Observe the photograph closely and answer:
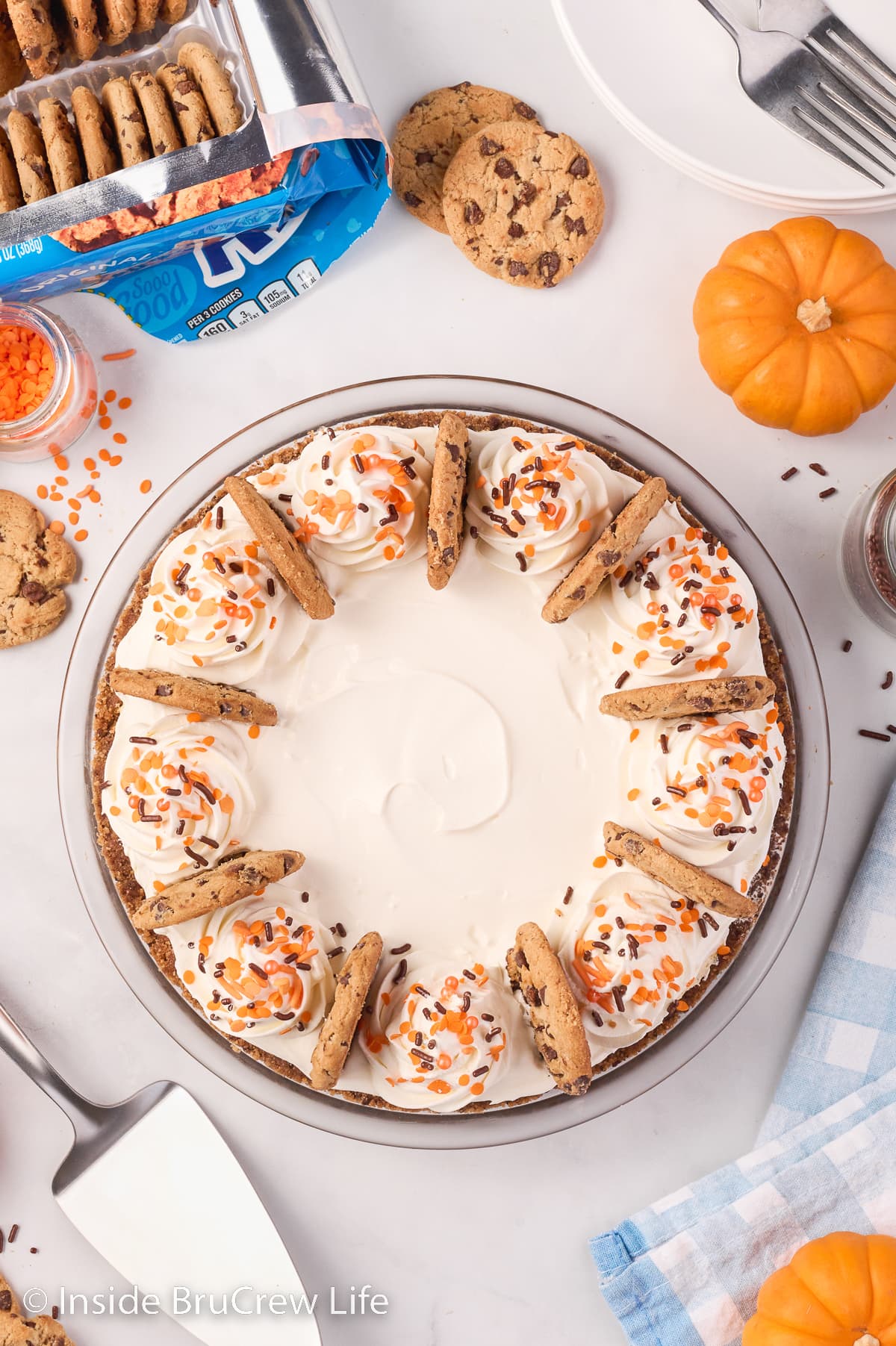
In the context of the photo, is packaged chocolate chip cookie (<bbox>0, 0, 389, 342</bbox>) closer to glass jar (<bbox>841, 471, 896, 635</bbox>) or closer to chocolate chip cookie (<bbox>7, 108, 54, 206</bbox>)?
chocolate chip cookie (<bbox>7, 108, 54, 206</bbox>)

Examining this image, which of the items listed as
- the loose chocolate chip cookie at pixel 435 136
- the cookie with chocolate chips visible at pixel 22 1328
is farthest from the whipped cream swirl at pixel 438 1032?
the loose chocolate chip cookie at pixel 435 136

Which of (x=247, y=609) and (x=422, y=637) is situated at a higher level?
(x=247, y=609)

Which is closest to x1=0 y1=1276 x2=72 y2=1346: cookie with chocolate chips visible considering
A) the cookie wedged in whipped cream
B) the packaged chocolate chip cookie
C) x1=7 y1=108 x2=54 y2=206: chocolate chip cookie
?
the cookie wedged in whipped cream

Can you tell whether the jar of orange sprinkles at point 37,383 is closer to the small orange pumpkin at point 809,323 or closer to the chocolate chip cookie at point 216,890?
the chocolate chip cookie at point 216,890

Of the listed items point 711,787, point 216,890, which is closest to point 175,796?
point 216,890

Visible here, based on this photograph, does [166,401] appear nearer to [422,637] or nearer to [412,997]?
[422,637]

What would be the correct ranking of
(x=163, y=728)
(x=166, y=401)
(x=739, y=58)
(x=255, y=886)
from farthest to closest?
(x=166, y=401) → (x=739, y=58) → (x=163, y=728) → (x=255, y=886)

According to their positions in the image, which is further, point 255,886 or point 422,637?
point 422,637

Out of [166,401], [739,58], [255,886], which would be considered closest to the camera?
[255,886]

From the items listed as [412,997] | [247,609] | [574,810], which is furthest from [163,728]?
[574,810]
